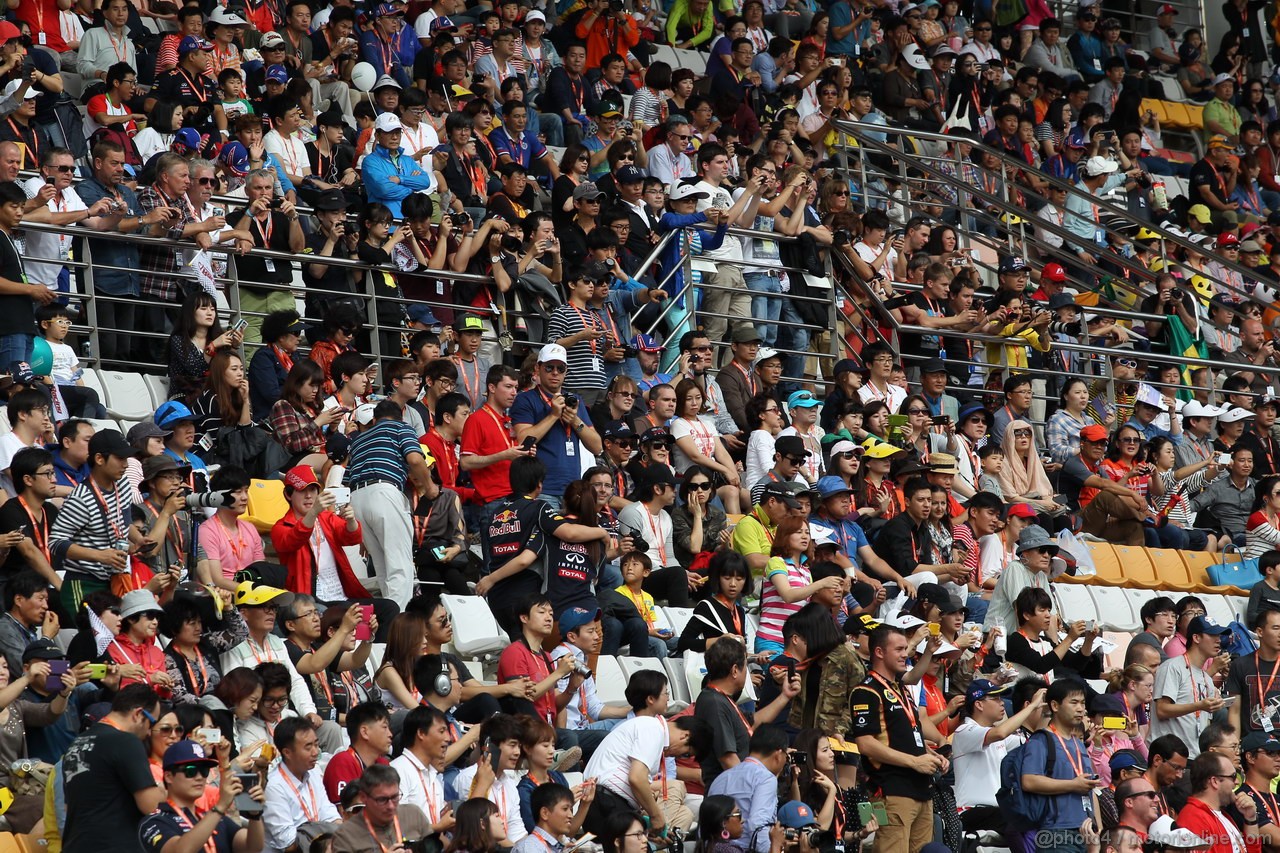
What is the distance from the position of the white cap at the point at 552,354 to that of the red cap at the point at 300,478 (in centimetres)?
189

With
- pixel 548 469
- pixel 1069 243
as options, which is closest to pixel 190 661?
pixel 548 469

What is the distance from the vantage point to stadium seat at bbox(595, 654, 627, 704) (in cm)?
1130

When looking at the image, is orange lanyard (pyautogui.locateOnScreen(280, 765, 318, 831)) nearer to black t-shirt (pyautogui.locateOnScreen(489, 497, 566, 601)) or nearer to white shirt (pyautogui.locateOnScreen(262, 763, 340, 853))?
white shirt (pyautogui.locateOnScreen(262, 763, 340, 853))

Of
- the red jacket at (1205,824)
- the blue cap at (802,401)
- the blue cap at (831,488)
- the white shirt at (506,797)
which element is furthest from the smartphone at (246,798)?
the blue cap at (802,401)

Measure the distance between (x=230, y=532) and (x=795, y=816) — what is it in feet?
10.8

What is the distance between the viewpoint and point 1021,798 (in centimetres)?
1072

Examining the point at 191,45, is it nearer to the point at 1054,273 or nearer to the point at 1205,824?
the point at 1054,273

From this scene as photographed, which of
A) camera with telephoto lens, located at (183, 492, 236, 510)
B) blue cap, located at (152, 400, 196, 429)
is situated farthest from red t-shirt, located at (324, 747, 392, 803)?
blue cap, located at (152, 400, 196, 429)

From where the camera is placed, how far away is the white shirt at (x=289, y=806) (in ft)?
28.9

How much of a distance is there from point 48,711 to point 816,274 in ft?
28.1

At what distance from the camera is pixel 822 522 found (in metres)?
13.2

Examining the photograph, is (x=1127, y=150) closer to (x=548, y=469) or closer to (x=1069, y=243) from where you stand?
(x=1069, y=243)

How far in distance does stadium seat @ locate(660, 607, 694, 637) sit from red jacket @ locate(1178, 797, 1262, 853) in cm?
297

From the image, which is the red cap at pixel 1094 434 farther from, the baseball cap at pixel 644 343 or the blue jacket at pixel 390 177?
the blue jacket at pixel 390 177
